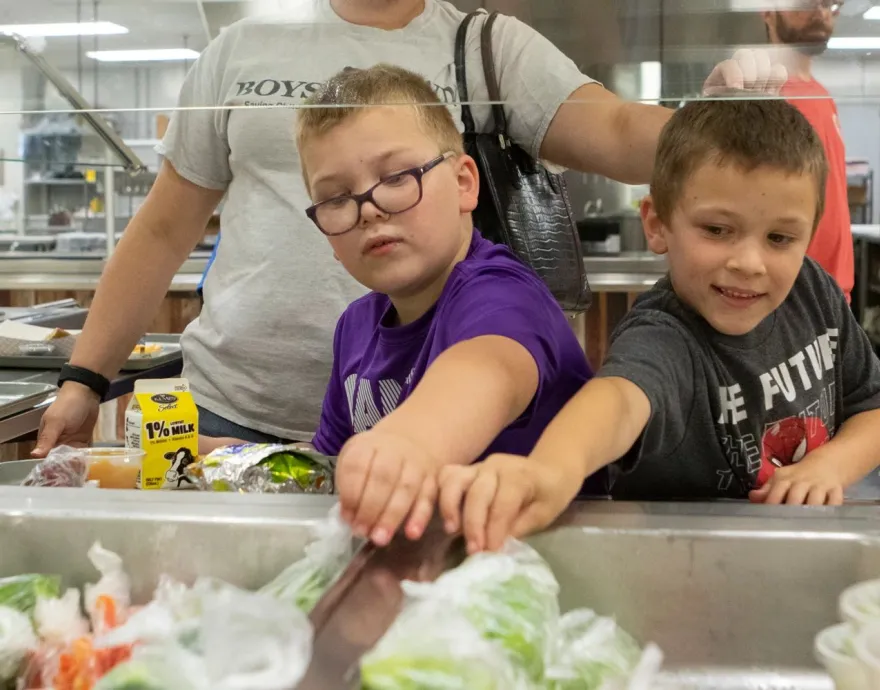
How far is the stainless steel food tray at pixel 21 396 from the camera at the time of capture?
1.62m

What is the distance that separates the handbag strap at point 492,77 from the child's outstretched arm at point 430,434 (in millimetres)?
361

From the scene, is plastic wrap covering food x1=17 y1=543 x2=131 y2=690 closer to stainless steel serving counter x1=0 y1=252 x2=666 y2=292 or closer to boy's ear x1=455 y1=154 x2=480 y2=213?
boy's ear x1=455 y1=154 x2=480 y2=213

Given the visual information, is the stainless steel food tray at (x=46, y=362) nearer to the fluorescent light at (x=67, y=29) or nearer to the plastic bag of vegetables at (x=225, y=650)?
the fluorescent light at (x=67, y=29)

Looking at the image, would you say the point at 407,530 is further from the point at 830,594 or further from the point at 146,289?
the point at 146,289

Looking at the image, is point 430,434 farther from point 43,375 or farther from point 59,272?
point 59,272

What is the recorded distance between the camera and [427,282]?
1.10 m

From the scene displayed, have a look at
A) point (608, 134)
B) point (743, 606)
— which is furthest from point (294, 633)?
point (608, 134)

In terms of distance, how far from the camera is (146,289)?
5.07 feet

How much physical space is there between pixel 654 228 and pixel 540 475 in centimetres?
58

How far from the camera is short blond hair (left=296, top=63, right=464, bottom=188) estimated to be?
99cm

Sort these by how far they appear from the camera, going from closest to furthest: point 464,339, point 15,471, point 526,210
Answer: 1. point 464,339
2. point 15,471
3. point 526,210

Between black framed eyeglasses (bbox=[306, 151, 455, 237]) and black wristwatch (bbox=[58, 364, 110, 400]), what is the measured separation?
0.65 m

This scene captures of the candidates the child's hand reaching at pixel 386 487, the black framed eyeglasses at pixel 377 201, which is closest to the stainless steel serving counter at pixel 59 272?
the black framed eyeglasses at pixel 377 201

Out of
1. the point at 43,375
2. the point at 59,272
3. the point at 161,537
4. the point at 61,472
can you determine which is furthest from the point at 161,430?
the point at 59,272
